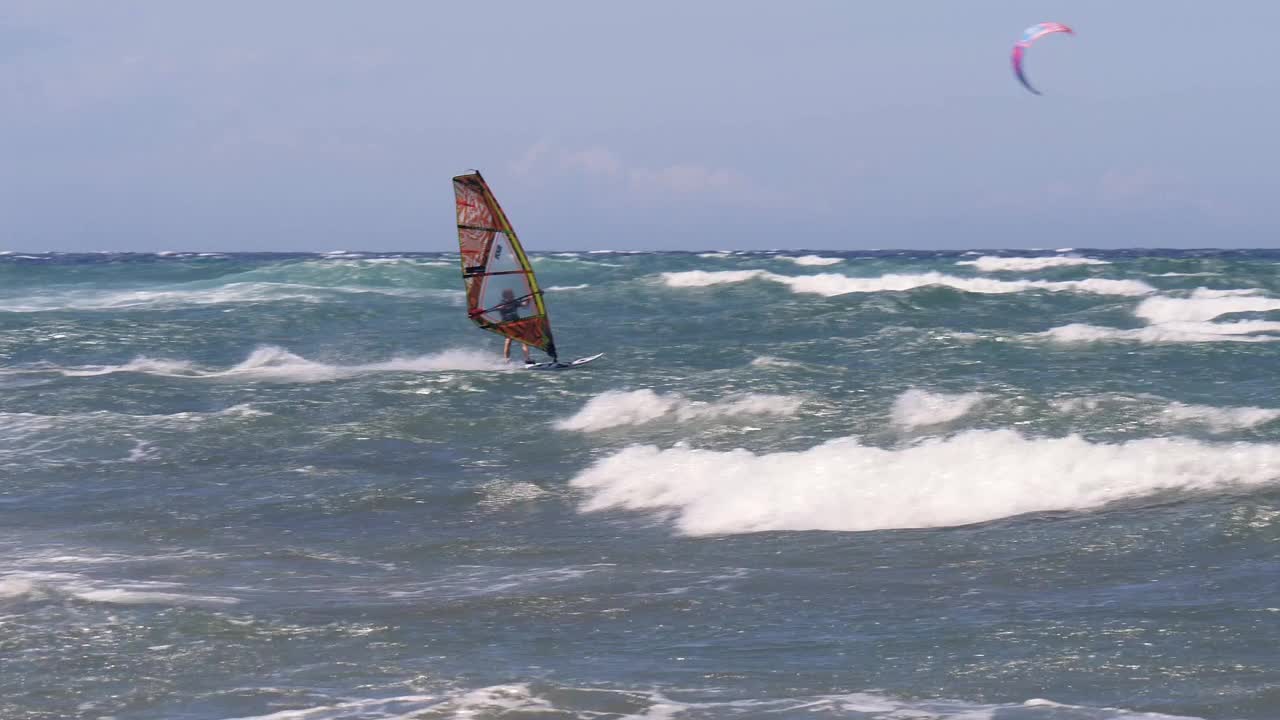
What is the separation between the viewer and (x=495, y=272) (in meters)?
21.2

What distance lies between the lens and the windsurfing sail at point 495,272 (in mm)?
20281

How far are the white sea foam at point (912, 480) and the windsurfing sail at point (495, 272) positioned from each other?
298 inches

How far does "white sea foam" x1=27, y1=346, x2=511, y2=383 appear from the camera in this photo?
2147 centimetres

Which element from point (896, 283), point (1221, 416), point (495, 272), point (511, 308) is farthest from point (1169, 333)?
point (896, 283)

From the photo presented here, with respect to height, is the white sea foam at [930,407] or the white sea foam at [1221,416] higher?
the white sea foam at [1221,416]

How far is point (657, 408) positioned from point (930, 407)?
306 centimetres

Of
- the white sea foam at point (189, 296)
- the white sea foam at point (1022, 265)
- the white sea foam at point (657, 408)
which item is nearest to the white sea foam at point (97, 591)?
the white sea foam at point (657, 408)

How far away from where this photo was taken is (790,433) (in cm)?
1507

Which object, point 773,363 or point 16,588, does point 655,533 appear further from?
point 773,363

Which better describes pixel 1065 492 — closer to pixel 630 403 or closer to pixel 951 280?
pixel 630 403

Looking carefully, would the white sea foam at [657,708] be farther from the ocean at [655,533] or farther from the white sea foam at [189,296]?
the white sea foam at [189,296]

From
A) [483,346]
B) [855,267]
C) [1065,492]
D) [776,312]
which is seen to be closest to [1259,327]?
[776,312]

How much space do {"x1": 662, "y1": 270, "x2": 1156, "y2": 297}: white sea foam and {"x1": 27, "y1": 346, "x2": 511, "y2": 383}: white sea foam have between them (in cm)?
1538

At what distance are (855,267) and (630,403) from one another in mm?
38836
